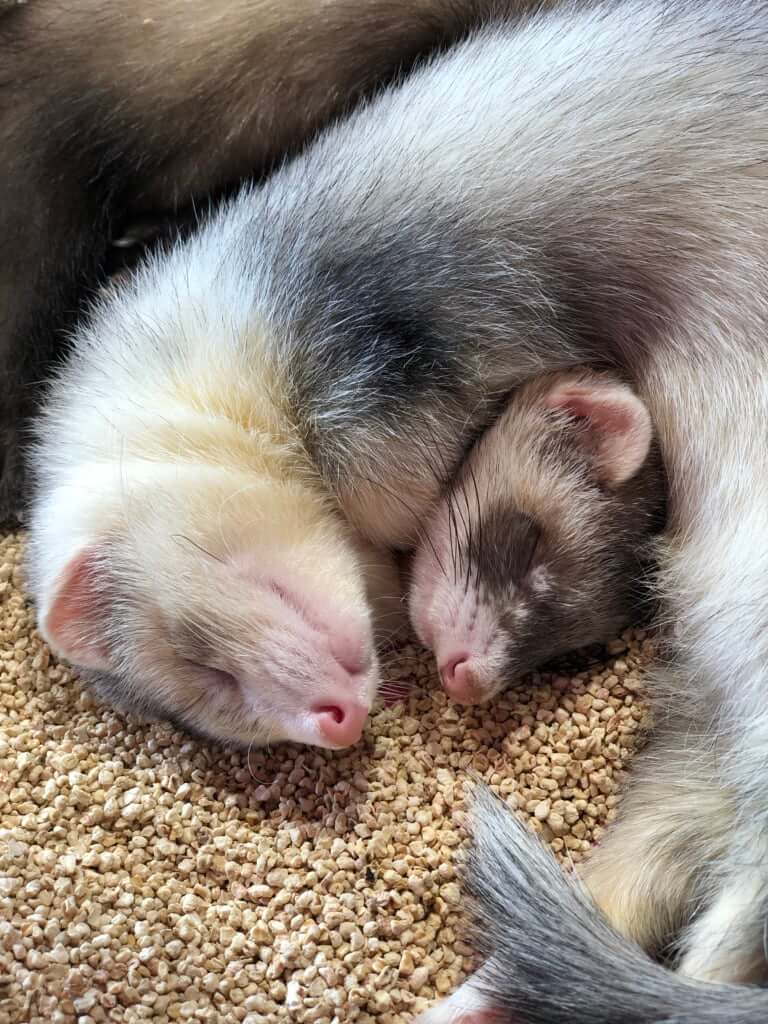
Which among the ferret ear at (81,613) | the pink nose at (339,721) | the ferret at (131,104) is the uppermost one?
the ferret at (131,104)

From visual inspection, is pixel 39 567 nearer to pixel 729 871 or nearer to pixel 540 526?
Answer: pixel 540 526

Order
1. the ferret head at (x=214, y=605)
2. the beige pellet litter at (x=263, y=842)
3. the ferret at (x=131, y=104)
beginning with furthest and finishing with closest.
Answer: the ferret at (x=131, y=104) < the ferret head at (x=214, y=605) < the beige pellet litter at (x=263, y=842)

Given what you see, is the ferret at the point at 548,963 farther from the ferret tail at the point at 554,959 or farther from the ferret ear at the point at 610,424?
the ferret ear at the point at 610,424

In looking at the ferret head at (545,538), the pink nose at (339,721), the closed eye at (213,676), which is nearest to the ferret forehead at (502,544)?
the ferret head at (545,538)

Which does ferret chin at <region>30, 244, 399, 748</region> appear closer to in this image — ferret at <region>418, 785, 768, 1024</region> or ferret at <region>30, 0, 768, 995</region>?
ferret at <region>30, 0, 768, 995</region>

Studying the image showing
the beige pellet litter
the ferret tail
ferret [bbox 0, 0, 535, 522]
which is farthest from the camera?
ferret [bbox 0, 0, 535, 522]

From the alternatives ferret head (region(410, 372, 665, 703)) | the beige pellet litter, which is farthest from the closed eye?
ferret head (region(410, 372, 665, 703))

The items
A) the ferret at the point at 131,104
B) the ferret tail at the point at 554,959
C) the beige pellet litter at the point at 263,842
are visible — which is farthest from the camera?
the ferret at the point at 131,104

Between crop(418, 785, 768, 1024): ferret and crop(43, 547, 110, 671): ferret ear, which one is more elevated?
crop(43, 547, 110, 671): ferret ear
